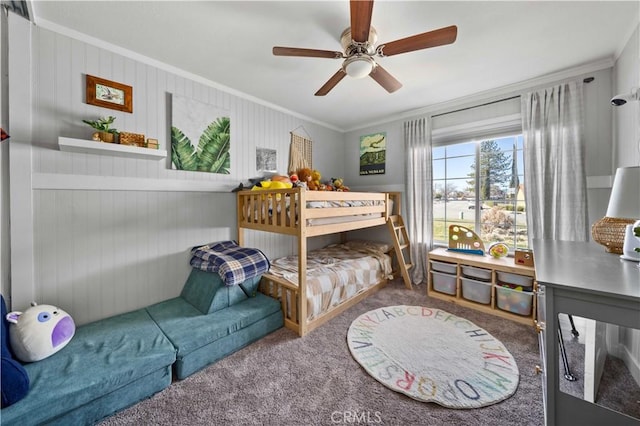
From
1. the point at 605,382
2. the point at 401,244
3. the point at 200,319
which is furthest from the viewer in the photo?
the point at 401,244

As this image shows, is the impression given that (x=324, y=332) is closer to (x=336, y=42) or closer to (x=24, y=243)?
(x=24, y=243)

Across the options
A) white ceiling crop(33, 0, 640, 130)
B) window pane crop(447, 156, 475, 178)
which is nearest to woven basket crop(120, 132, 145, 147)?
white ceiling crop(33, 0, 640, 130)

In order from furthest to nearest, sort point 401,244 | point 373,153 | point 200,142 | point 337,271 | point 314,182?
point 373,153 < point 401,244 < point 314,182 < point 337,271 < point 200,142

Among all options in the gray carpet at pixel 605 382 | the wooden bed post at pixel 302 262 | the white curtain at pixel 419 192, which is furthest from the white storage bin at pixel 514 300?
the wooden bed post at pixel 302 262

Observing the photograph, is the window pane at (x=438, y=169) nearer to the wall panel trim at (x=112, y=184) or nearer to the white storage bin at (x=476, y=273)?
the white storage bin at (x=476, y=273)

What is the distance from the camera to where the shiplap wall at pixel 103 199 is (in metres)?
1.77

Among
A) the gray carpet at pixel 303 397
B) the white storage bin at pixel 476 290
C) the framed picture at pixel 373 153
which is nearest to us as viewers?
the gray carpet at pixel 303 397

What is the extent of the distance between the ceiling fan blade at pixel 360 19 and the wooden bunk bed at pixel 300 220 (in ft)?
3.82

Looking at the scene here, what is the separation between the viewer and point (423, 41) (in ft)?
5.05

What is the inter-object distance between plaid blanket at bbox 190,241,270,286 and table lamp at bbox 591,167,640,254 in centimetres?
248

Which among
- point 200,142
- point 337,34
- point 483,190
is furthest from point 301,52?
point 483,190

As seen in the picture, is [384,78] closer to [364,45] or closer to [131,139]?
[364,45]

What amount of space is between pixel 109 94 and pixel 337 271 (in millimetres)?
2709

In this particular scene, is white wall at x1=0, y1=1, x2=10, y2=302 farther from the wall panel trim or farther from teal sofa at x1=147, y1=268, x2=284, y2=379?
teal sofa at x1=147, y1=268, x2=284, y2=379
